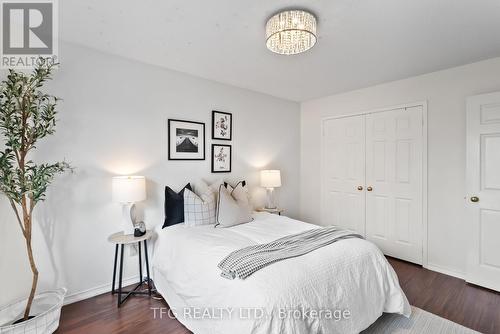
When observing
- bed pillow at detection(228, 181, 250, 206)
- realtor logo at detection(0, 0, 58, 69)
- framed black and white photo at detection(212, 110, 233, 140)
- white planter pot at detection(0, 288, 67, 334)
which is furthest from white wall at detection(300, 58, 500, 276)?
white planter pot at detection(0, 288, 67, 334)

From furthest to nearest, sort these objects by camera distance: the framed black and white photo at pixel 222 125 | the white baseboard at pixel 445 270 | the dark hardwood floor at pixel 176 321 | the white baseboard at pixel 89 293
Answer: the framed black and white photo at pixel 222 125 < the white baseboard at pixel 445 270 < the white baseboard at pixel 89 293 < the dark hardwood floor at pixel 176 321

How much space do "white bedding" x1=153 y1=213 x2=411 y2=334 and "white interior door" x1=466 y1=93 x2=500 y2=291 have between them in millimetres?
1365

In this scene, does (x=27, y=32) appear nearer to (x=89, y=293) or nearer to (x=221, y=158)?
(x=221, y=158)

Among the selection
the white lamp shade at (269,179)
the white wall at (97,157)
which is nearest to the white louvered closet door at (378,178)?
the white lamp shade at (269,179)

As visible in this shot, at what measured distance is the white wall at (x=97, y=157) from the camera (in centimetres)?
211

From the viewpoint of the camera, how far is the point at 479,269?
2562 millimetres

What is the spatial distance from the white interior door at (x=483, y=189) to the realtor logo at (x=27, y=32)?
159 inches

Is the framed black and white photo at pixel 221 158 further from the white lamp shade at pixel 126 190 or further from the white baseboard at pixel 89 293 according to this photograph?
the white baseboard at pixel 89 293

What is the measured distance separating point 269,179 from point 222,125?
3.49 ft

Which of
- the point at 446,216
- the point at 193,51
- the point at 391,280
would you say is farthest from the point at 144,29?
the point at 446,216

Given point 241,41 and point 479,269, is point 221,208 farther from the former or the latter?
point 479,269

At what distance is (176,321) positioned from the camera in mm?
2006

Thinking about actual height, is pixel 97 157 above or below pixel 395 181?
above

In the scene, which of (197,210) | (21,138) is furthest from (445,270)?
(21,138)
